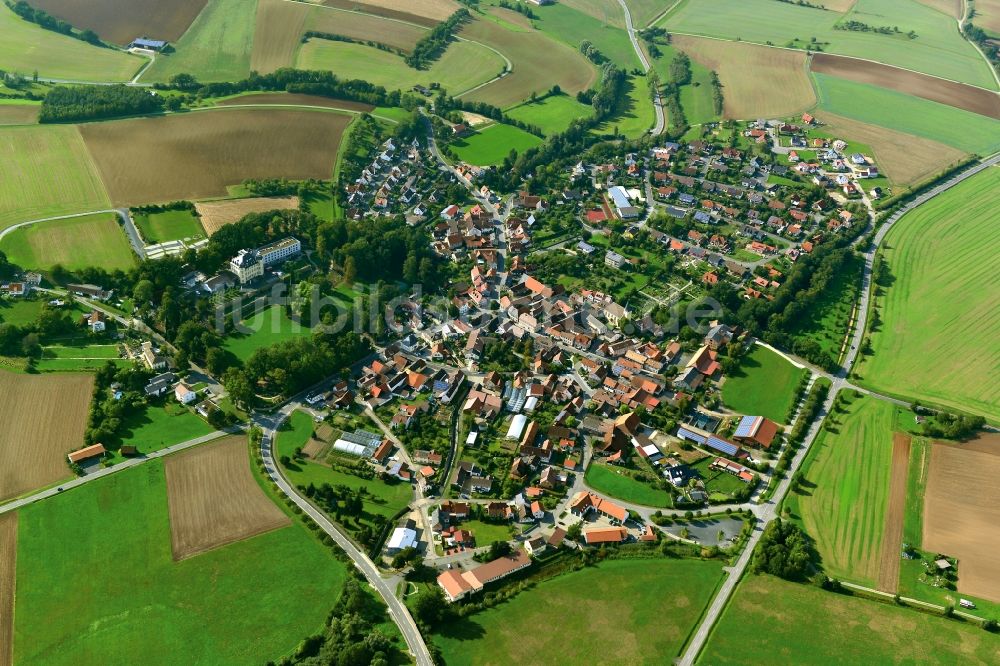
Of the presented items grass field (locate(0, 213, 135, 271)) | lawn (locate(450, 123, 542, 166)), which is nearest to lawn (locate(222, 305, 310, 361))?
grass field (locate(0, 213, 135, 271))

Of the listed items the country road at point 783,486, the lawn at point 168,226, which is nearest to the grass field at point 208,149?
the lawn at point 168,226

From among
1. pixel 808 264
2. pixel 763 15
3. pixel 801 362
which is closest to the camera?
pixel 801 362

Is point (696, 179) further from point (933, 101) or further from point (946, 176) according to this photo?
point (933, 101)

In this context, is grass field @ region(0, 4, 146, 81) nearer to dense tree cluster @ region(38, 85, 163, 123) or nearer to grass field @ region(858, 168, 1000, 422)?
dense tree cluster @ region(38, 85, 163, 123)

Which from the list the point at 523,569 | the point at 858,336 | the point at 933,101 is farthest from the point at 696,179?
the point at 523,569

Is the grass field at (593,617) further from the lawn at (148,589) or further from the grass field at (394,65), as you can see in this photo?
the grass field at (394,65)

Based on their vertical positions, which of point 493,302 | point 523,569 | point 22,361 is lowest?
point 22,361

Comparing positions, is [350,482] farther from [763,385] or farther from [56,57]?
[56,57]

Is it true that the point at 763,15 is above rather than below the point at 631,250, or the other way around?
above
